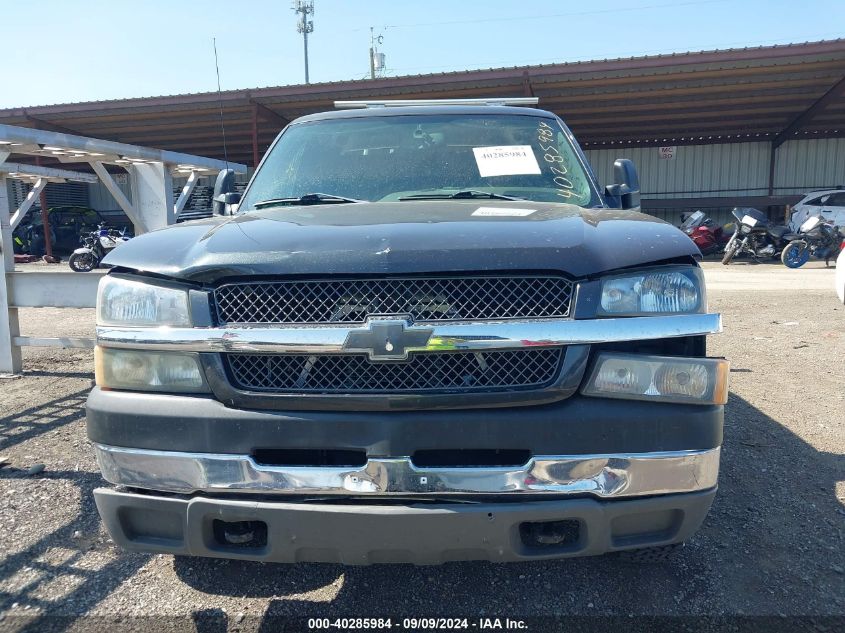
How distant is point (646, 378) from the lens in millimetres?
1788

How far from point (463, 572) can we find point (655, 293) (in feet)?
4.64

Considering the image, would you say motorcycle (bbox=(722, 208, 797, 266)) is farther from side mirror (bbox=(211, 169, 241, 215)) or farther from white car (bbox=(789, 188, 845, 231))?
side mirror (bbox=(211, 169, 241, 215))

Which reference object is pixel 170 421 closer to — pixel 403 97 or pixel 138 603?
pixel 138 603

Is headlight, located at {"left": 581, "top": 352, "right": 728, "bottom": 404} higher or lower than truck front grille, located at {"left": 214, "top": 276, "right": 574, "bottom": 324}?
lower

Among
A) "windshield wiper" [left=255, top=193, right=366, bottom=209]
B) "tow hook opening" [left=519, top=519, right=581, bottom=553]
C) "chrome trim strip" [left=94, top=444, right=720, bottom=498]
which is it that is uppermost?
"windshield wiper" [left=255, top=193, right=366, bottom=209]

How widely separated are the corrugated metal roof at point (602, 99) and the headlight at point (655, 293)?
15.2 metres

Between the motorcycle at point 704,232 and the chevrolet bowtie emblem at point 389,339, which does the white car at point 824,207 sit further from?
the chevrolet bowtie emblem at point 389,339

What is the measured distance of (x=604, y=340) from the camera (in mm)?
1778

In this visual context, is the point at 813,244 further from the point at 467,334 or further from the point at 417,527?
the point at 417,527

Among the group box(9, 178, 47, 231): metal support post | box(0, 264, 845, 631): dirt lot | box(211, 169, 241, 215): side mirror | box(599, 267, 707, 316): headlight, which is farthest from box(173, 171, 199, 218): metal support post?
box(599, 267, 707, 316): headlight

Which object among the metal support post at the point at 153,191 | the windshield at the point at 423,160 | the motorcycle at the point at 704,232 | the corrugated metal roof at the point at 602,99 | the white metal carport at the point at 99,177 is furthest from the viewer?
the motorcycle at the point at 704,232

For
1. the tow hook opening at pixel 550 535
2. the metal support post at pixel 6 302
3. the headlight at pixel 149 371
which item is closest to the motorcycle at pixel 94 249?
the metal support post at pixel 6 302

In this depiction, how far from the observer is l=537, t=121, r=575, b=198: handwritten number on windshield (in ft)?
9.68

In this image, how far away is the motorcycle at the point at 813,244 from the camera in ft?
46.9
